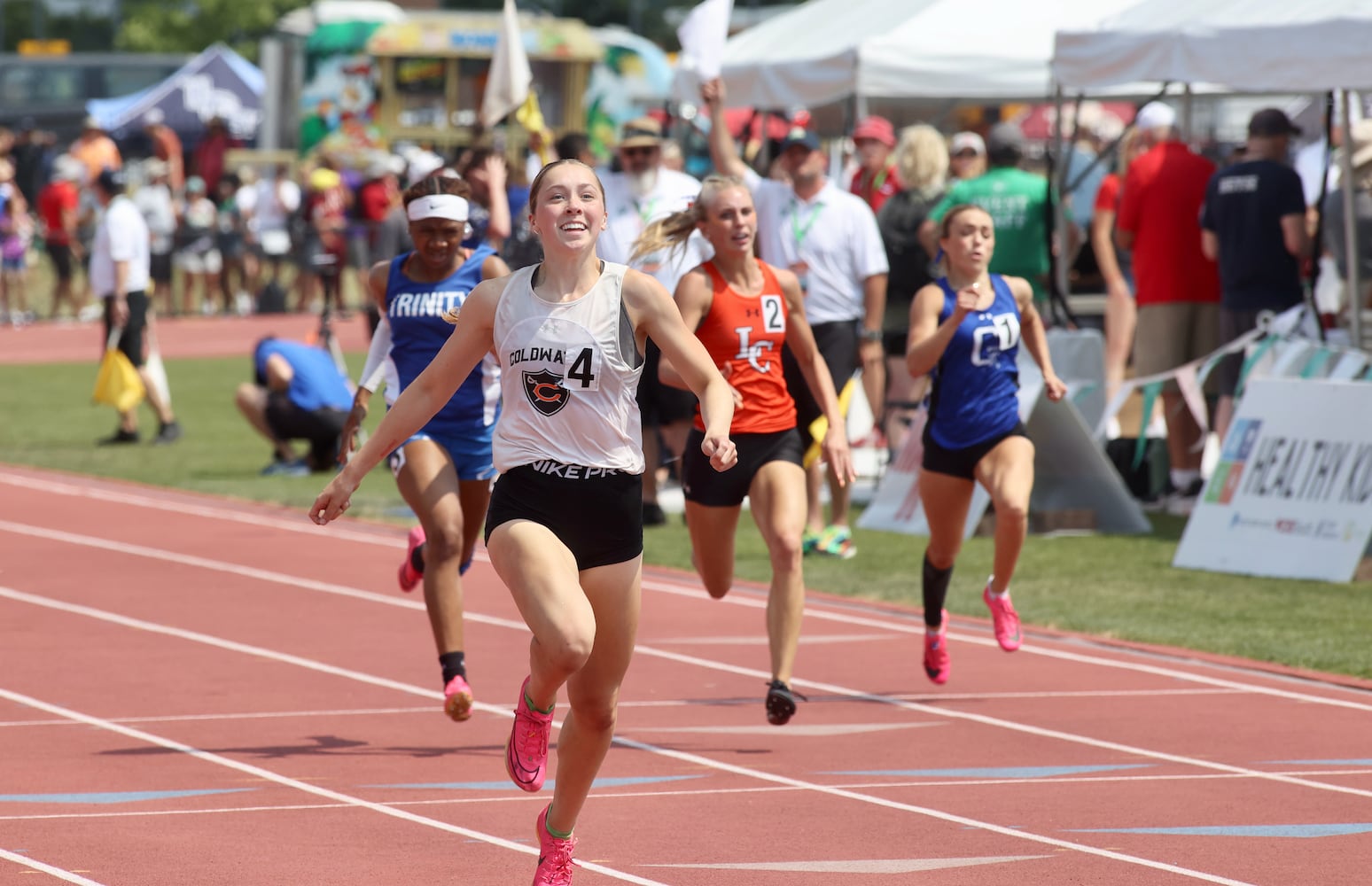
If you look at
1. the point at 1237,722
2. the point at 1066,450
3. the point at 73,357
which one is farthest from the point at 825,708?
the point at 73,357

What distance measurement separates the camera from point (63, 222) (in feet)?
98.5

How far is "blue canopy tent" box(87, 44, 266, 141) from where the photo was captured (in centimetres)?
4266

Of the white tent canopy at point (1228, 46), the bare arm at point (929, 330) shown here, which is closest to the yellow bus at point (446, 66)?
the white tent canopy at point (1228, 46)

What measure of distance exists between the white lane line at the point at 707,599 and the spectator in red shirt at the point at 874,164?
15.1 ft

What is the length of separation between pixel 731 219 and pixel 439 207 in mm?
1130

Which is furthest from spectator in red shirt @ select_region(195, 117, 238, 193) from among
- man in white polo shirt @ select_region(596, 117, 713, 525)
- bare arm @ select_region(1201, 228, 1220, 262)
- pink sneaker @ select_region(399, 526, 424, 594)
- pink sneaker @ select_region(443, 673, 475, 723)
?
pink sneaker @ select_region(443, 673, 475, 723)

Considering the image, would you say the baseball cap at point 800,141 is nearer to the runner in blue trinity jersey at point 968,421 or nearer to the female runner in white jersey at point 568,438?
the runner in blue trinity jersey at point 968,421

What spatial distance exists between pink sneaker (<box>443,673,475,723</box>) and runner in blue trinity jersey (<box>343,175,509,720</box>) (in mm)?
131

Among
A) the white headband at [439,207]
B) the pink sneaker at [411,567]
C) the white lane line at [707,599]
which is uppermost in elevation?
the white headband at [439,207]

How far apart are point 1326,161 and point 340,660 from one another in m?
7.30

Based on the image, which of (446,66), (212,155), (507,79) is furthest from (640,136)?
(446,66)

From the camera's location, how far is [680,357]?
5.65m

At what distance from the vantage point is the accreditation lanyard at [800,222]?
1255 centimetres

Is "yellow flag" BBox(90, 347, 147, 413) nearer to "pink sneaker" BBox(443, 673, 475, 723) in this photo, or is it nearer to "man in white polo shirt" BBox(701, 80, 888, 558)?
"man in white polo shirt" BBox(701, 80, 888, 558)
